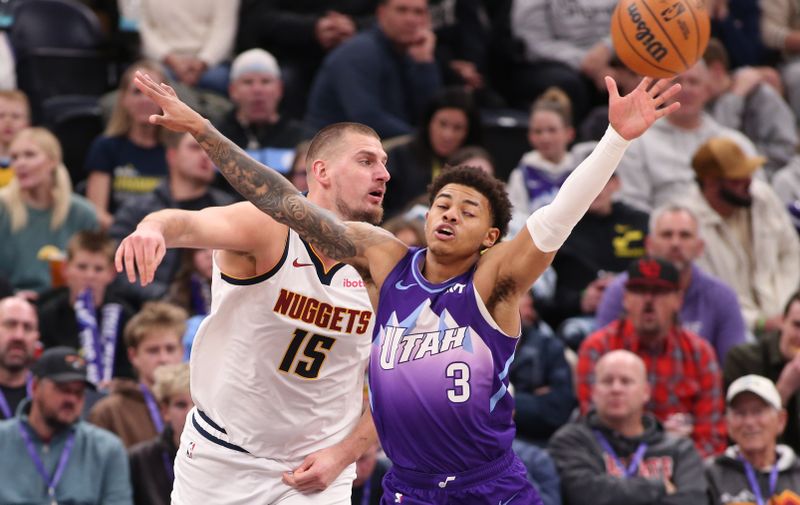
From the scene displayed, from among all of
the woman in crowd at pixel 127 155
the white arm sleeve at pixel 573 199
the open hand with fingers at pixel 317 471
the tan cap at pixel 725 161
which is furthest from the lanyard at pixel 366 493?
the tan cap at pixel 725 161

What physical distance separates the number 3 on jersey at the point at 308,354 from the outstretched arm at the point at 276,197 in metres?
0.45

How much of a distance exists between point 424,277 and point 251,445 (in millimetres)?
1203

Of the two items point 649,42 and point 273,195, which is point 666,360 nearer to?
point 649,42

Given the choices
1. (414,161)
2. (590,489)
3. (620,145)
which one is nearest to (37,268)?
(414,161)

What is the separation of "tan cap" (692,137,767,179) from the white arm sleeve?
5.84 meters

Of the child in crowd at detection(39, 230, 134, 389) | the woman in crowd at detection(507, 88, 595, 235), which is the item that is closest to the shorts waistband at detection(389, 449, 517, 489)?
the child in crowd at detection(39, 230, 134, 389)

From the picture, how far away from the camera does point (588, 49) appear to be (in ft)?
47.0

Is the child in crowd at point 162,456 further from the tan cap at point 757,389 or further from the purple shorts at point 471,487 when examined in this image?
the tan cap at point 757,389

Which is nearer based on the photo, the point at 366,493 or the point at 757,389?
the point at 366,493

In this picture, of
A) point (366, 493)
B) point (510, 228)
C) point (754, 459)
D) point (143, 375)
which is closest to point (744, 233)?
point (510, 228)

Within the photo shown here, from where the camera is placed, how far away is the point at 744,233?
38.9 feet

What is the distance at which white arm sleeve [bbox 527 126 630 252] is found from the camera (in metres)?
5.88

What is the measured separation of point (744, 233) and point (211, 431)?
6380 millimetres

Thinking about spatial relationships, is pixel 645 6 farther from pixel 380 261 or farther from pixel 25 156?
pixel 25 156
